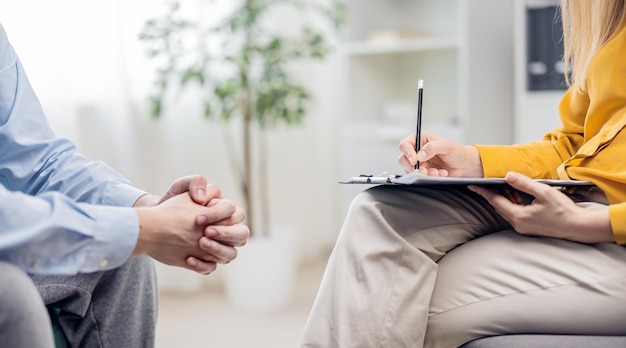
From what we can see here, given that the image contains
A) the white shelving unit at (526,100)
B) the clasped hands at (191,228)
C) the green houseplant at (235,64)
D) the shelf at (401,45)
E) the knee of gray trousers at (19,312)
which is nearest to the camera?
the knee of gray trousers at (19,312)

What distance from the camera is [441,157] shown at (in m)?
1.26

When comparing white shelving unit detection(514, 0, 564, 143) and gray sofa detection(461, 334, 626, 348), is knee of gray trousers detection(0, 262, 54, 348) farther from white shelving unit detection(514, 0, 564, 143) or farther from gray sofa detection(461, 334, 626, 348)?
white shelving unit detection(514, 0, 564, 143)

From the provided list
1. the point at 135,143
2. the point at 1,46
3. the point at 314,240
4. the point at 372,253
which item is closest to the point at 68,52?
the point at 135,143

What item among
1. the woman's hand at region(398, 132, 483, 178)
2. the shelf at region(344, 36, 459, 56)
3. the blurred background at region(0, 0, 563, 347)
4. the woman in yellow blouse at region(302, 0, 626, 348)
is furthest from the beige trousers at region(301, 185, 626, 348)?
the shelf at region(344, 36, 459, 56)

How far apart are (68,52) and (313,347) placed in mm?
1606

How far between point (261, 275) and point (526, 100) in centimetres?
99

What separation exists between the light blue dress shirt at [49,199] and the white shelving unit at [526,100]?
1.35 m

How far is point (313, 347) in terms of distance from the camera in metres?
0.99

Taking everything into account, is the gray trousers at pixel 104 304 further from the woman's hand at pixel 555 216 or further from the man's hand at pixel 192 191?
the woman's hand at pixel 555 216

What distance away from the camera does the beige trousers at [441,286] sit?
0.99 metres

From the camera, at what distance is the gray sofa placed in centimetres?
95

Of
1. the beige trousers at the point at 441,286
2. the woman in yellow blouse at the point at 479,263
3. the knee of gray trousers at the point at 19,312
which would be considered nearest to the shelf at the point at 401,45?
the woman in yellow blouse at the point at 479,263

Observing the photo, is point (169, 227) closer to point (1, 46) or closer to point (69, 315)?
point (69, 315)

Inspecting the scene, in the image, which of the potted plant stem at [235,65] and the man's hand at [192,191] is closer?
the man's hand at [192,191]
